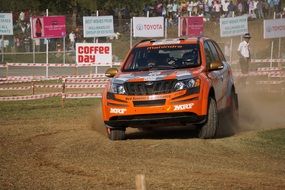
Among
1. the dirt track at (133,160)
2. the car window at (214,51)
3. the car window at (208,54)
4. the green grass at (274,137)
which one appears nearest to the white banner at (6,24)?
the dirt track at (133,160)

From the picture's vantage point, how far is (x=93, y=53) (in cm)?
2789

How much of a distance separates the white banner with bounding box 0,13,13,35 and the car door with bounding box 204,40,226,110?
17.5 meters

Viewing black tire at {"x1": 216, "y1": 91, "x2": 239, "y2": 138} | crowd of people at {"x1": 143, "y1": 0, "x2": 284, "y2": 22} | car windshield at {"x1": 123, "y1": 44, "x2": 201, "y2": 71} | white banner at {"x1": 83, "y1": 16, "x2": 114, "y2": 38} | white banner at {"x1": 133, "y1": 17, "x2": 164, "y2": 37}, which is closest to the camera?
car windshield at {"x1": 123, "y1": 44, "x2": 201, "y2": 71}

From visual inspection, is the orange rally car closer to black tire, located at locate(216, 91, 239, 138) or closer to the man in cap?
black tire, located at locate(216, 91, 239, 138)

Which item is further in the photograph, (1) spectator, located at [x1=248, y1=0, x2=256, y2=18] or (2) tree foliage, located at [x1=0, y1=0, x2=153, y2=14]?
(2) tree foliage, located at [x1=0, y1=0, x2=153, y2=14]

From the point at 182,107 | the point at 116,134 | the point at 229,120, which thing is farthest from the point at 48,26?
the point at 182,107

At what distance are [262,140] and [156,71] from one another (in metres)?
2.18

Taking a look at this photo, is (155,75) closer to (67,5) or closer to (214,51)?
(214,51)

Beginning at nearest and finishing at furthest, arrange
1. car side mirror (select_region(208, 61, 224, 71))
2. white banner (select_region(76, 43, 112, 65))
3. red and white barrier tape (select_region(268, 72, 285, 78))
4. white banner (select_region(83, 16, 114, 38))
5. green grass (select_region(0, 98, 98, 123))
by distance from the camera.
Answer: car side mirror (select_region(208, 61, 224, 71))
green grass (select_region(0, 98, 98, 123))
red and white barrier tape (select_region(268, 72, 285, 78))
white banner (select_region(76, 43, 112, 65))
white banner (select_region(83, 16, 114, 38))

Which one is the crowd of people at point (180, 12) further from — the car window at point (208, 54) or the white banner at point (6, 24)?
the car window at point (208, 54)

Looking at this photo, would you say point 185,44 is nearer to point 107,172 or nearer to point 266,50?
point 107,172

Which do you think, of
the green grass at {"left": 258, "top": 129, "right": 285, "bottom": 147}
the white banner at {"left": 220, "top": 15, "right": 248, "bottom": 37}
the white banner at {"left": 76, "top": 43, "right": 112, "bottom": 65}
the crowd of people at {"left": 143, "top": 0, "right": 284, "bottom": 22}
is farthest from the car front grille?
the crowd of people at {"left": 143, "top": 0, "right": 284, "bottom": 22}

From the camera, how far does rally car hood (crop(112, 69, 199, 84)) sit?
11781mm

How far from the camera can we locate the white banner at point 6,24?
98.8 feet
